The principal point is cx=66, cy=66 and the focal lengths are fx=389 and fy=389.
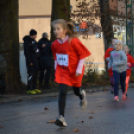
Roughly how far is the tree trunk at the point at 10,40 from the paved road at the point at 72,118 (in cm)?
273

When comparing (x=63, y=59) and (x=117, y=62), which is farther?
(x=117, y=62)

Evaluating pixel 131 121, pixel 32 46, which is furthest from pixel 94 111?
pixel 32 46

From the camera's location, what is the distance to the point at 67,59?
21.1 ft

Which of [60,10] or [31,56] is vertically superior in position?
[60,10]

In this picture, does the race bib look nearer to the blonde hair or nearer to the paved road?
the blonde hair

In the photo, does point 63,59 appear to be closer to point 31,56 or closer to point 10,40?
point 31,56

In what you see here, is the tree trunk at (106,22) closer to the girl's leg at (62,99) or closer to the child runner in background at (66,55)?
the child runner in background at (66,55)

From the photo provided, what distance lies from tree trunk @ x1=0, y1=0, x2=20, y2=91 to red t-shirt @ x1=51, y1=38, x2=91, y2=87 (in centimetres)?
610

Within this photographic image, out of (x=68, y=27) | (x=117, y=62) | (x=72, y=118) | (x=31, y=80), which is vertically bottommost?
(x=72, y=118)

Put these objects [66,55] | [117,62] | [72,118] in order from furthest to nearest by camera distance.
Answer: [117,62]
[72,118]
[66,55]

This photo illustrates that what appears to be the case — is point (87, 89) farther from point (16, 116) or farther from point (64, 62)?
point (64, 62)

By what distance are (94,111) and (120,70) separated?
2.17 m

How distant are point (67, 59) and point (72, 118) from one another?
4.38 ft

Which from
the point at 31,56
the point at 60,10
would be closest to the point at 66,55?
the point at 31,56
